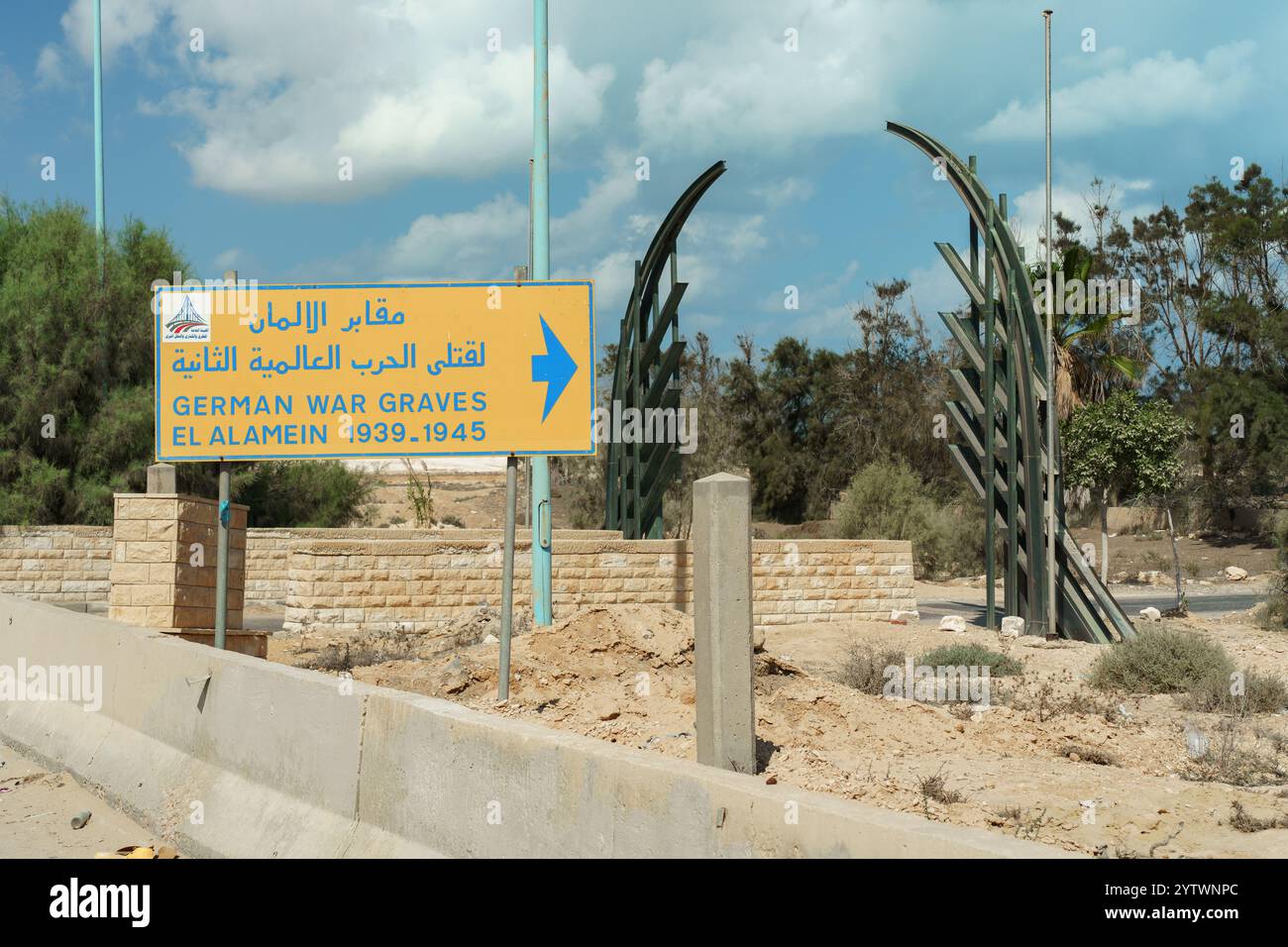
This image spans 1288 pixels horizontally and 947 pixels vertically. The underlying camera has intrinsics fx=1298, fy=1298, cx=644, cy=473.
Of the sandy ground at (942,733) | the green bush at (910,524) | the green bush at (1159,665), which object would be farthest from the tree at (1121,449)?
the green bush at (1159,665)

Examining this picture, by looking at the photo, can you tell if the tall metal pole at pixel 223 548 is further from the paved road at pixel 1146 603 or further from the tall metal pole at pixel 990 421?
the paved road at pixel 1146 603

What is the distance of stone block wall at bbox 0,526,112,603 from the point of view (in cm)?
2553

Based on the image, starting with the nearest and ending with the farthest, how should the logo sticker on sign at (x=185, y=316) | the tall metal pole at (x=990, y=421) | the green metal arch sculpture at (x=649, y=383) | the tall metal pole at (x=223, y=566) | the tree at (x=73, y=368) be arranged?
the tall metal pole at (x=223, y=566)
the logo sticker on sign at (x=185, y=316)
the tall metal pole at (x=990, y=421)
the green metal arch sculpture at (x=649, y=383)
the tree at (x=73, y=368)

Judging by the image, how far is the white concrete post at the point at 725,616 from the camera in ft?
18.9

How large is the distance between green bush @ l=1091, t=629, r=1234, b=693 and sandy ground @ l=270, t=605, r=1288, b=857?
409 millimetres

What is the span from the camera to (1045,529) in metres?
18.3

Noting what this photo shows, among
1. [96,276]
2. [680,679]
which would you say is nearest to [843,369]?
[96,276]

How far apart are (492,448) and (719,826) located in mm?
5977

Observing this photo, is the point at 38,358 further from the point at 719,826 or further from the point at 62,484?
the point at 719,826

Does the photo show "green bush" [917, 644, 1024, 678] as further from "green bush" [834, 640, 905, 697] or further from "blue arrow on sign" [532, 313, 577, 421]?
"blue arrow on sign" [532, 313, 577, 421]

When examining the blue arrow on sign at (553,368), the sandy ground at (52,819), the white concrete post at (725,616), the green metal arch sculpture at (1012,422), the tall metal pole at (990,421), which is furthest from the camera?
the tall metal pole at (990,421)

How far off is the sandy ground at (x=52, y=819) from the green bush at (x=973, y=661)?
8494 millimetres
